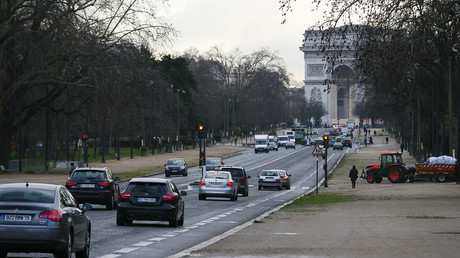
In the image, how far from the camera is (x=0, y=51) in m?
52.9

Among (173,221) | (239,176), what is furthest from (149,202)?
(239,176)

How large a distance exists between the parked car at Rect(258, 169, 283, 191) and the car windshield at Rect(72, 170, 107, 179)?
80.4 ft

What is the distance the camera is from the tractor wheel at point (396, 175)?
5441 cm

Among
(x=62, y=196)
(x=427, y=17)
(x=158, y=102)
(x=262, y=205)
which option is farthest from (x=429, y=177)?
(x=158, y=102)

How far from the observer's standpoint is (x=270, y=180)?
53.9 m

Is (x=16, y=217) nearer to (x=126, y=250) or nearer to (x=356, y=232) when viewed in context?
(x=126, y=250)

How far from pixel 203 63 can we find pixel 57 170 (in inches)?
4381

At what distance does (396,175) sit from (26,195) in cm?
4282

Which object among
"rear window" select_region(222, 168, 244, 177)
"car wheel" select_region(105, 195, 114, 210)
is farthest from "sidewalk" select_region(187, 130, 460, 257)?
"rear window" select_region(222, 168, 244, 177)

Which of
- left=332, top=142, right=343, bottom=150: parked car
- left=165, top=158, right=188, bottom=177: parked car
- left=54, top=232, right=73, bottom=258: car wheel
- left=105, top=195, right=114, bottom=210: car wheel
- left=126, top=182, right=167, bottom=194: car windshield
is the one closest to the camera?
left=54, top=232, right=73, bottom=258: car wheel

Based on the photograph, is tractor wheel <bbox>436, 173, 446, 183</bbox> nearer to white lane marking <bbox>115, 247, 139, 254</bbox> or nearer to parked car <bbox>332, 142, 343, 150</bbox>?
white lane marking <bbox>115, 247, 139, 254</bbox>

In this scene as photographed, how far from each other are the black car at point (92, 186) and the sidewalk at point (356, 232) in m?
5.52

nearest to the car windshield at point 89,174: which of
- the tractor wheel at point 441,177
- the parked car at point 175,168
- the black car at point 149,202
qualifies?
the black car at point 149,202

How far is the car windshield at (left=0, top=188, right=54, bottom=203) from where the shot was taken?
45.1 ft
